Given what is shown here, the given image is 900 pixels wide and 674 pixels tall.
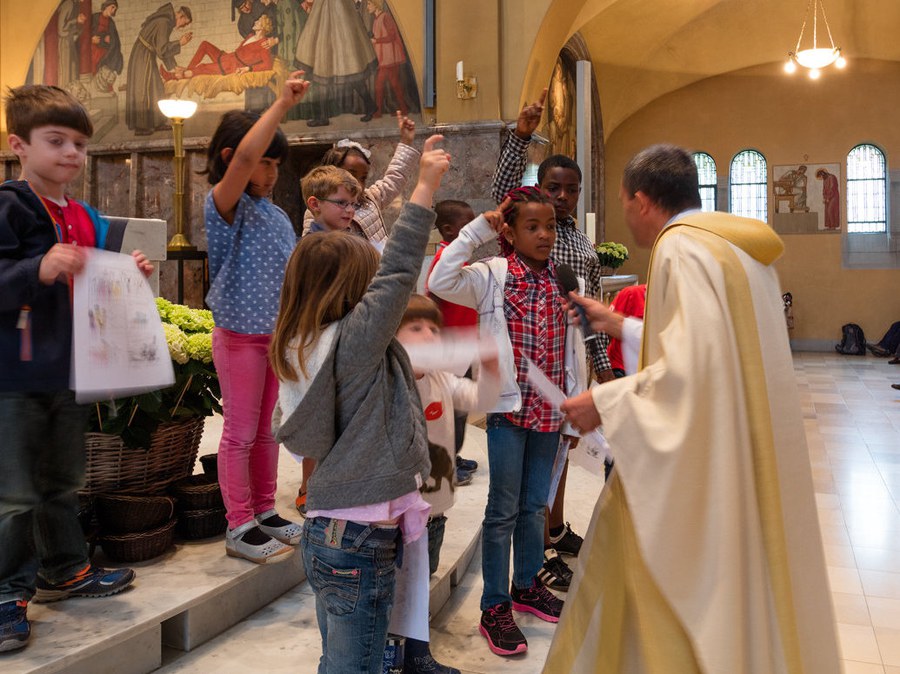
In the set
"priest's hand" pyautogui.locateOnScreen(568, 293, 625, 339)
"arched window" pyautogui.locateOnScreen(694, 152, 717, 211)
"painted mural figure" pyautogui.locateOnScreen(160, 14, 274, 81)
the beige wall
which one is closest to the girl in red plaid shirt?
"priest's hand" pyautogui.locateOnScreen(568, 293, 625, 339)

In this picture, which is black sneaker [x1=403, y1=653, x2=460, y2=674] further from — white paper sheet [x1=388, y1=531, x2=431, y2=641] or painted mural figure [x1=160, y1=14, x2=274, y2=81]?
painted mural figure [x1=160, y1=14, x2=274, y2=81]

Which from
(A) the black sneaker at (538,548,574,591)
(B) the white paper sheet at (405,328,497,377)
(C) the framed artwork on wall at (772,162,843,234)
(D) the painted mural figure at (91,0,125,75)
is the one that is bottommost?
(A) the black sneaker at (538,548,574,591)

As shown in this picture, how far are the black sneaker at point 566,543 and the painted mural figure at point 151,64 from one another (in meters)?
8.52

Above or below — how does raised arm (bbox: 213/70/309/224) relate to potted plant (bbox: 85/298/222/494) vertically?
above

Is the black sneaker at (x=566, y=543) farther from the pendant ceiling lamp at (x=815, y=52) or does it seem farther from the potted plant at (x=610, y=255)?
the pendant ceiling lamp at (x=815, y=52)

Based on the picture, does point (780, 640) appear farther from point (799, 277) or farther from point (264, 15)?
point (799, 277)

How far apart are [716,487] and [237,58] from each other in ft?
30.5

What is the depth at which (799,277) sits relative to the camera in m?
16.3

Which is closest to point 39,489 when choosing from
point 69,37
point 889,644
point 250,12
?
point 889,644

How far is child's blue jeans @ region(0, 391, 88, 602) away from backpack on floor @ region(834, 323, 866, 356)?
51.7 feet

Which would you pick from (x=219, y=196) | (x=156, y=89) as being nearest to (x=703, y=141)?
(x=156, y=89)

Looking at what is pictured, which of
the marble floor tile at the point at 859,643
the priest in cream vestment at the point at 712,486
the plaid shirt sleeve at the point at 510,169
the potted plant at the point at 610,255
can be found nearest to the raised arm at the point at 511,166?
the plaid shirt sleeve at the point at 510,169

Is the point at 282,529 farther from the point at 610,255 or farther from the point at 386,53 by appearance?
the point at 610,255

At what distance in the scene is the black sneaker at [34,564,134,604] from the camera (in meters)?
2.57
